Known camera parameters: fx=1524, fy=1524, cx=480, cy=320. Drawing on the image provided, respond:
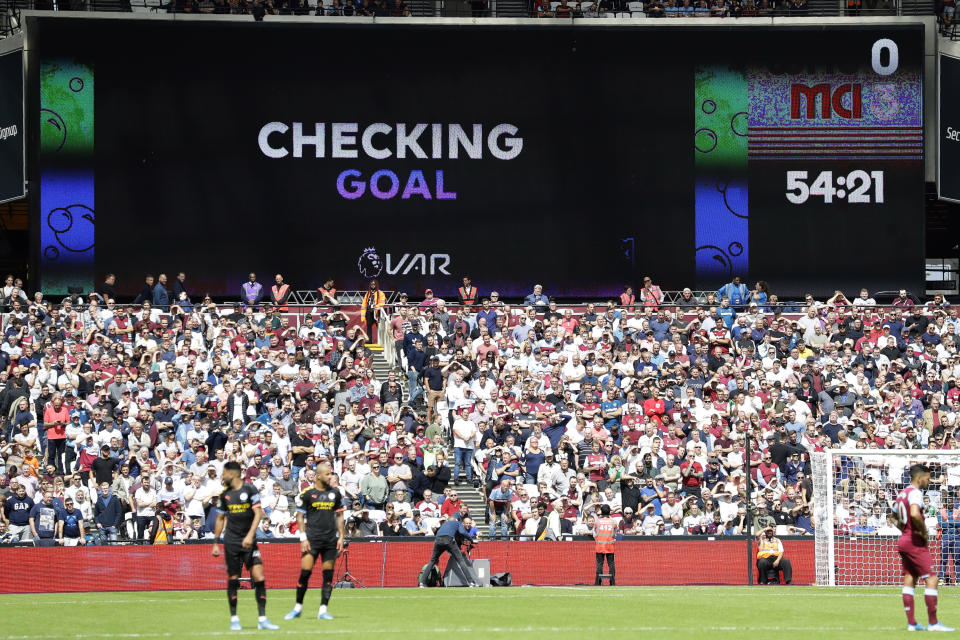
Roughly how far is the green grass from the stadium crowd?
2858 mm

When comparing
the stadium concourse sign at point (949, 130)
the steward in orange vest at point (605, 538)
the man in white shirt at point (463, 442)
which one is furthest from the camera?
the stadium concourse sign at point (949, 130)

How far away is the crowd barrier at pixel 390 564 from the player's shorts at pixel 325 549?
671 centimetres

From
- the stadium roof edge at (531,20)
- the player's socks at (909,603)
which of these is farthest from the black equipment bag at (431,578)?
the stadium roof edge at (531,20)

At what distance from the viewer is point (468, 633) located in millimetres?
15953

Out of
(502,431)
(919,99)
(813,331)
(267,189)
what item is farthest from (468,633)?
(919,99)

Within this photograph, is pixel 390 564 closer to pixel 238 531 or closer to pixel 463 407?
pixel 463 407

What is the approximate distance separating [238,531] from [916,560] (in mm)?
7128

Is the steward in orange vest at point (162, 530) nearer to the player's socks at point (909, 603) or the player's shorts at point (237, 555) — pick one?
the player's shorts at point (237, 555)

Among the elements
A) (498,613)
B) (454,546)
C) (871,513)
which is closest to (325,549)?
(498,613)

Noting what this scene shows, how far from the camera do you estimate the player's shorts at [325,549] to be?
1712 centimetres

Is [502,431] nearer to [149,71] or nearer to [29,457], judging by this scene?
[29,457]

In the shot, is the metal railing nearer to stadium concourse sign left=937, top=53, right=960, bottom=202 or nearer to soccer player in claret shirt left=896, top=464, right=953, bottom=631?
stadium concourse sign left=937, top=53, right=960, bottom=202

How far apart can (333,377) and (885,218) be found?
14178 millimetres

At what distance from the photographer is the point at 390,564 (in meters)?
24.3
